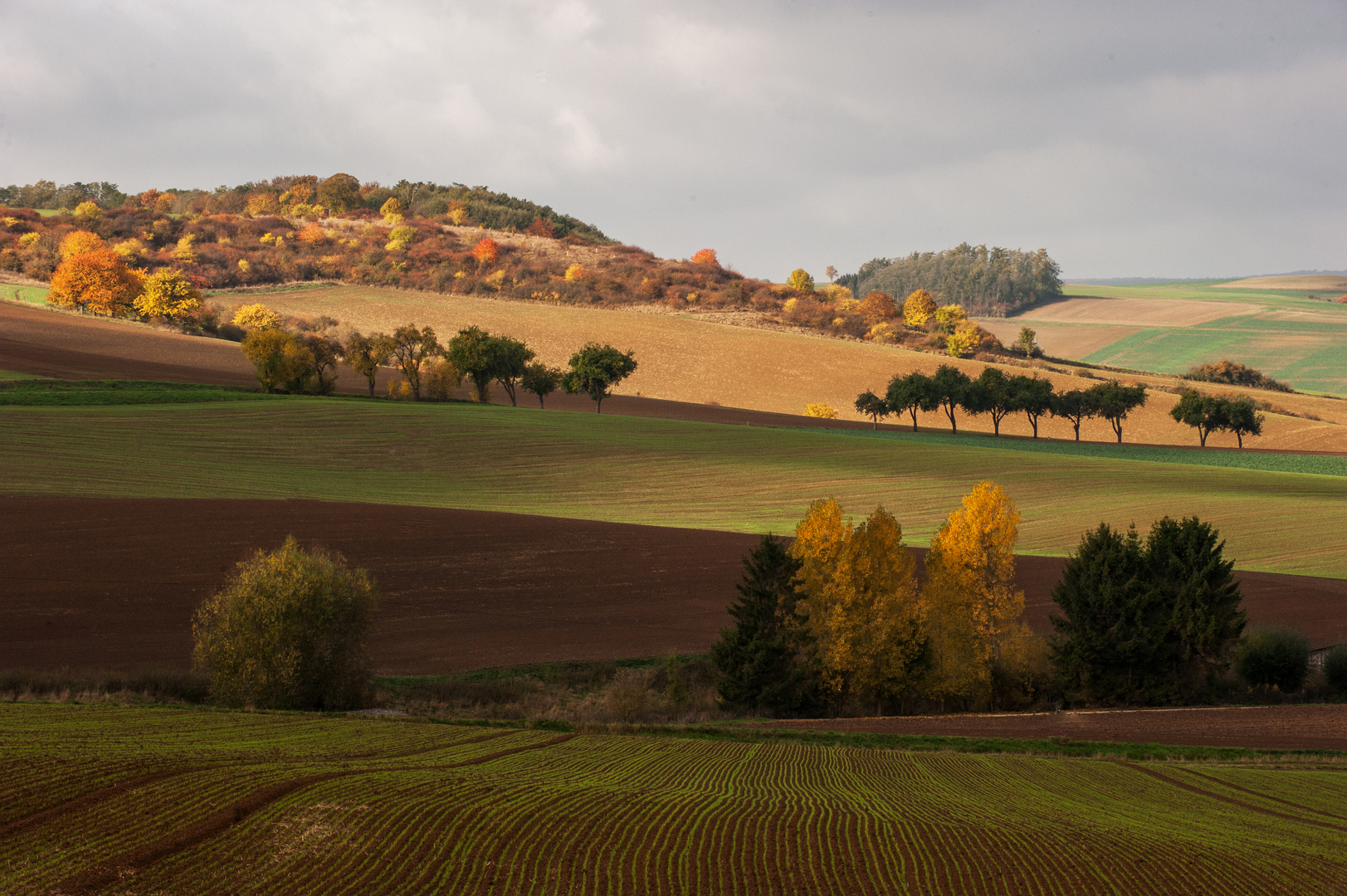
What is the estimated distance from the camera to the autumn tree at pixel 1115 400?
91.8 m

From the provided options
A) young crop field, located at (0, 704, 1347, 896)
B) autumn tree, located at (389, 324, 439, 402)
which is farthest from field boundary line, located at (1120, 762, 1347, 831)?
autumn tree, located at (389, 324, 439, 402)

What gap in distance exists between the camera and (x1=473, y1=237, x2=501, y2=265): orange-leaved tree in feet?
529

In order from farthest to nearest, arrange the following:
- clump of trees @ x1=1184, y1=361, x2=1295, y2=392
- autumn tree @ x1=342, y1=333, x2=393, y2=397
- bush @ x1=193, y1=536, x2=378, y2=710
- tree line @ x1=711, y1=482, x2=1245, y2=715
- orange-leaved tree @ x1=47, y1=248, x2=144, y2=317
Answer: clump of trees @ x1=1184, y1=361, x2=1295, y2=392
orange-leaved tree @ x1=47, y1=248, x2=144, y2=317
autumn tree @ x1=342, y1=333, x2=393, y2=397
tree line @ x1=711, y1=482, x2=1245, y2=715
bush @ x1=193, y1=536, x2=378, y2=710

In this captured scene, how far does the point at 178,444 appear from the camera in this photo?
5628 centimetres

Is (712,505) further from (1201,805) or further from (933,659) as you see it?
(1201,805)

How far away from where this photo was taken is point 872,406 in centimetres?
9538

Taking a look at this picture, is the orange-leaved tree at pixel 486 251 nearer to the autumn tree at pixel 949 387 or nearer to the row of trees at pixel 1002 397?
the row of trees at pixel 1002 397

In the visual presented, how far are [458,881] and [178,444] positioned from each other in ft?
168

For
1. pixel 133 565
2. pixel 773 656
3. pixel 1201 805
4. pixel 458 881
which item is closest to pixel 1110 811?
pixel 1201 805

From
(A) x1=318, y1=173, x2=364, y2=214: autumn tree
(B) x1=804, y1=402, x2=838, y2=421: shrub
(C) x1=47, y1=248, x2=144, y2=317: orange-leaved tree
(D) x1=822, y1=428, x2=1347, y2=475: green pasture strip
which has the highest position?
(A) x1=318, y1=173, x2=364, y2=214: autumn tree

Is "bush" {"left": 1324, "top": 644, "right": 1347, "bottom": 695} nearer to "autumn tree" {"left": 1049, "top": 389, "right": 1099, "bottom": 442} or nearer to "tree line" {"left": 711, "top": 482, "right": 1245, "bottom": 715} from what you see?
"tree line" {"left": 711, "top": 482, "right": 1245, "bottom": 715}

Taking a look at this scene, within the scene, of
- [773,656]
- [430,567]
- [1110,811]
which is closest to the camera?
[1110,811]

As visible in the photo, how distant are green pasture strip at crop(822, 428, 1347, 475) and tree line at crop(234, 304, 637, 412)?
24002 millimetres

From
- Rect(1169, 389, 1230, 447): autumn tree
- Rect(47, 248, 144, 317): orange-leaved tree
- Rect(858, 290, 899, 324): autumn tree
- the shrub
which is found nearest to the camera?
Rect(1169, 389, 1230, 447): autumn tree
